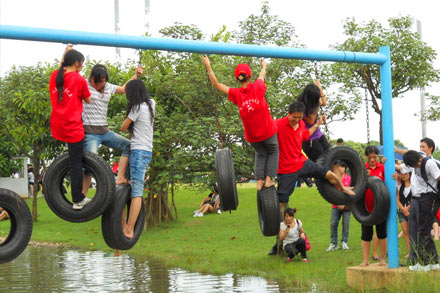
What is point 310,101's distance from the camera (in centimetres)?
764

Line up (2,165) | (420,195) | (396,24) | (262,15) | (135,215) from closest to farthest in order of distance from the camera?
(135,215), (420,195), (396,24), (262,15), (2,165)

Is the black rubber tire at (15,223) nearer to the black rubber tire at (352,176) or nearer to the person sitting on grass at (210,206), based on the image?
the black rubber tire at (352,176)

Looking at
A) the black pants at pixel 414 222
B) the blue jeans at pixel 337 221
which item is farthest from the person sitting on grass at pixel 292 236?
the black pants at pixel 414 222

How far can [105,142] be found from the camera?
690 centimetres

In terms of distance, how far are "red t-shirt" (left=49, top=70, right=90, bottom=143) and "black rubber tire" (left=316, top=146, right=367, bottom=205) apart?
3.01 metres

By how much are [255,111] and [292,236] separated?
598cm

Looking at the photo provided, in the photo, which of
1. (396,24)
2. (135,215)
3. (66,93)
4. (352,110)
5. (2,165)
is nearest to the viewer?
(66,93)

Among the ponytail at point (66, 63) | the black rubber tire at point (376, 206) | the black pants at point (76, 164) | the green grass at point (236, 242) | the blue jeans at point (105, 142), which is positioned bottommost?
the green grass at point (236, 242)

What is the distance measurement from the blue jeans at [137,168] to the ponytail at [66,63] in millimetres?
1011

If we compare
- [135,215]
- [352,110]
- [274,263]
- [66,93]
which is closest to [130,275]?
[274,263]

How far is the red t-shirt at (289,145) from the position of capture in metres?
7.37

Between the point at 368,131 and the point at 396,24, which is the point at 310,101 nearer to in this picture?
the point at 368,131

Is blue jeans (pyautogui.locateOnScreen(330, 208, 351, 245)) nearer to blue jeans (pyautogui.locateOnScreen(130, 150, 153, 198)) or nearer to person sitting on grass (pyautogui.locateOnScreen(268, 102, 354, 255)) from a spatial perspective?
person sitting on grass (pyautogui.locateOnScreen(268, 102, 354, 255))

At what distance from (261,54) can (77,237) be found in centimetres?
1404
